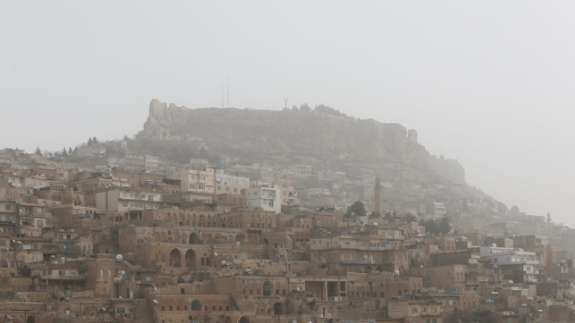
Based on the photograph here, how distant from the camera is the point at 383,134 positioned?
426 feet

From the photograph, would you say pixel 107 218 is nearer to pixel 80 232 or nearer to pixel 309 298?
pixel 80 232

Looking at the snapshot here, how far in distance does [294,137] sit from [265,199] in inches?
2167

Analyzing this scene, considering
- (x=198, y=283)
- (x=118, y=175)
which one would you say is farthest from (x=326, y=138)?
(x=198, y=283)

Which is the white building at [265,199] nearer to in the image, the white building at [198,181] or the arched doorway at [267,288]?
the white building at [198,181]

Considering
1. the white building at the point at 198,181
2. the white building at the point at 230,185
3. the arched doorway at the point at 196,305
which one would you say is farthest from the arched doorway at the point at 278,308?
the white building at the point at 230,185

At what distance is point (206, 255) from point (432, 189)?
63.2 metres

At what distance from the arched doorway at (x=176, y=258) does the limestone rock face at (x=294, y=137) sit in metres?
53.0

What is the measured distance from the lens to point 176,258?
181 ft

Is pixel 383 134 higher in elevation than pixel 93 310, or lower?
higher

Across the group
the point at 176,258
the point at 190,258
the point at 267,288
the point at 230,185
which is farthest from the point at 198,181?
the point at 267,288

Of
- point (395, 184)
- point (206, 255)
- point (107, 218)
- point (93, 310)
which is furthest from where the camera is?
point (395, 184)

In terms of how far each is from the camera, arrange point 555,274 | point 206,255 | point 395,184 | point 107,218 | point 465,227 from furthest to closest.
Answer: point 395,184, point 465,227, point 555,274, point 107,218, point 206,255

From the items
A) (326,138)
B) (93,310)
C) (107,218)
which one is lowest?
(93,310)

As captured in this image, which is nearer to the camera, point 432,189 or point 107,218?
point 107,218
